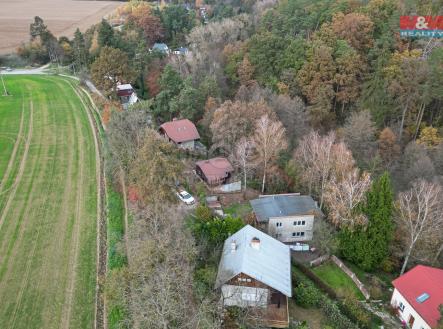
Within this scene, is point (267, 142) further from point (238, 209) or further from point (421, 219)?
point (421, 219)

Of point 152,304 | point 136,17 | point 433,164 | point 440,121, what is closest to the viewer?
point 152,304

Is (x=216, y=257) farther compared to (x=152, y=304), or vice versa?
(x=216, y=257)

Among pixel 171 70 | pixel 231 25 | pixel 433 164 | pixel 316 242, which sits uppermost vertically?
pixel 231 25

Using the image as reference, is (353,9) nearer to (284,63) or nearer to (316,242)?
(284,63)

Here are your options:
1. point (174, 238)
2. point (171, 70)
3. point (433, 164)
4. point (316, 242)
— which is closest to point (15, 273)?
point (174, 238)

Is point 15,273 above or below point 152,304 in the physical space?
below

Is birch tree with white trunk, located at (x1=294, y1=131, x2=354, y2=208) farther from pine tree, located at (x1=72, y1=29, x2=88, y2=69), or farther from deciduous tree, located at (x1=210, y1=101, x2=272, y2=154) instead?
pine tree, located at (x1=72, y1=29, x2=88, y2=69)

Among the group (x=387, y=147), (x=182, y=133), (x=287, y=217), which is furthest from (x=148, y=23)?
(x=287, y=217)
